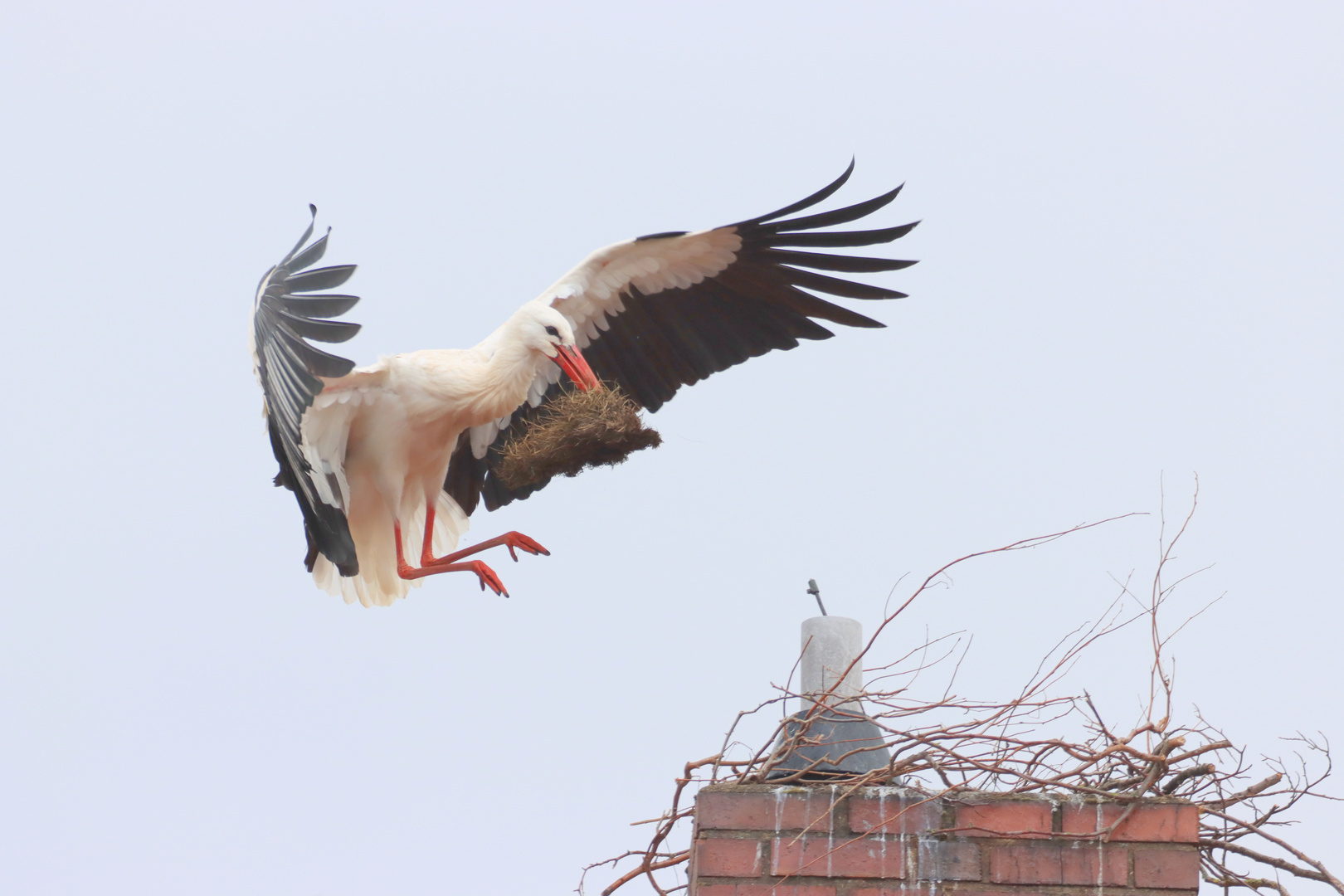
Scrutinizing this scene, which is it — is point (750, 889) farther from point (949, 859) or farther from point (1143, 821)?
point (1143, 821)

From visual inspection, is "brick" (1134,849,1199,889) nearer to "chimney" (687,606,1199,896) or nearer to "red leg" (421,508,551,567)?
"chimney" (687,606,1199,896)

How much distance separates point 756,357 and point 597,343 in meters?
0.56

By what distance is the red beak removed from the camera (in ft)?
14.0

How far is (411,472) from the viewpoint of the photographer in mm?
4754

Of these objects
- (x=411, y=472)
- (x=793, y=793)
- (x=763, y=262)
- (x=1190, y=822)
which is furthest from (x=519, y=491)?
(x=1190, y=822)

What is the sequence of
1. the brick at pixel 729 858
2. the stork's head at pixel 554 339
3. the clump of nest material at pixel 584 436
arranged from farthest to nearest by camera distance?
the stork's head at pixel 554 339 < the clump of nest material at pixel 584 436 < the brick at pixel 729 858

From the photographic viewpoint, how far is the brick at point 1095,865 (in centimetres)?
278

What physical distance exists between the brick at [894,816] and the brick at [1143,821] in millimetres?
255

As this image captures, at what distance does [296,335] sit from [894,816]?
2017 millimetres

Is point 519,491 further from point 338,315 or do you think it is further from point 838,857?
point 838,857

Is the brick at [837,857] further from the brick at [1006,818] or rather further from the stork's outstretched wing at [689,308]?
the stork's outstretched wing at [689,308]

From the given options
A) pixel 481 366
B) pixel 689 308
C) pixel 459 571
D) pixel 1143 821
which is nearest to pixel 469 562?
pixel 459 571

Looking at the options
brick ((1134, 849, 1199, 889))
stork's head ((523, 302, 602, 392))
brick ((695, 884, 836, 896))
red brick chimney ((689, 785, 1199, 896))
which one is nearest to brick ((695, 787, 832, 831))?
red brick chimney ((689, 785, 1199, 896))

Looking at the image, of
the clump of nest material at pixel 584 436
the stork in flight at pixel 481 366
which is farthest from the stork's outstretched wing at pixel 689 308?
the clump of nest material at pixel 584 436
